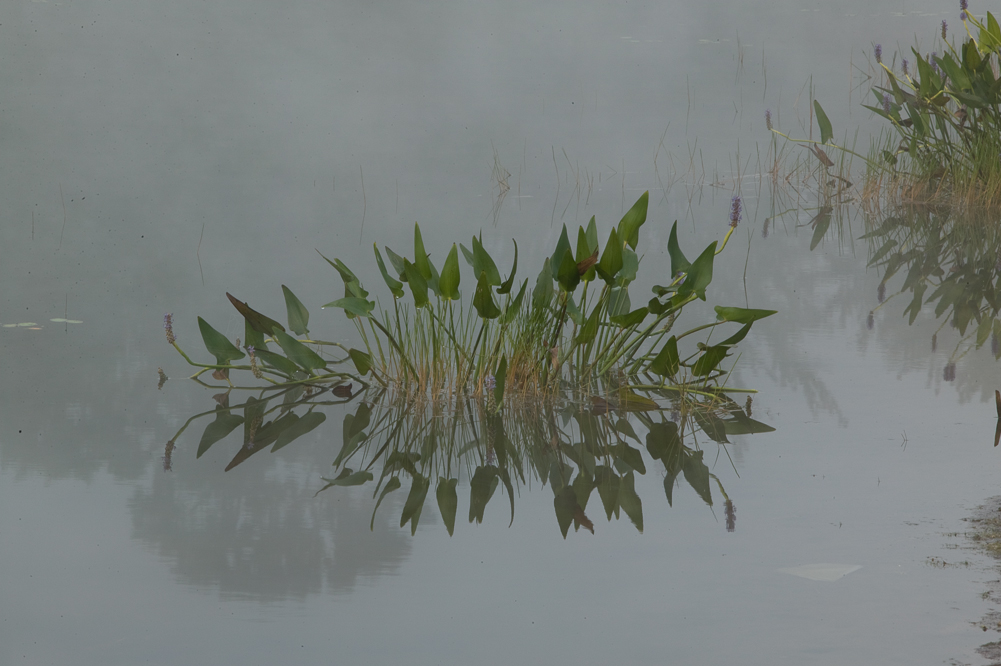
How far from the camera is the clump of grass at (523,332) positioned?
8.85 feet

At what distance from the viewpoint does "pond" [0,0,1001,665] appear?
1.64 m

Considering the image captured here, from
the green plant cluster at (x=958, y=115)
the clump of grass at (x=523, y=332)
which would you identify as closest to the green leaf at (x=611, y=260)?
the clump of grass at (x=523, y=332)

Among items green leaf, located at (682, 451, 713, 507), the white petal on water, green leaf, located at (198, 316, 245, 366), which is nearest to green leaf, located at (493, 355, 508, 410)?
green leaf, located at (682, 451, 713, 507)

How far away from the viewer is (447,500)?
7.12ft

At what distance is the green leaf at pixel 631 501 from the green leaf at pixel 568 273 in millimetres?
587

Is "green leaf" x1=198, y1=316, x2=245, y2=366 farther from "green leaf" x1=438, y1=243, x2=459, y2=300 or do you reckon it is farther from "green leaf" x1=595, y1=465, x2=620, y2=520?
"green leaf" x1=595, y1=465, x2=620, y2=520

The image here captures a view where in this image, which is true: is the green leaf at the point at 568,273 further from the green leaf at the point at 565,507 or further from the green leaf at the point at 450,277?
the green leaf at the point at 565,507

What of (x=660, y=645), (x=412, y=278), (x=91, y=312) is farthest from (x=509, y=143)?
(x=660, y=645)

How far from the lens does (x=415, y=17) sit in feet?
47.8

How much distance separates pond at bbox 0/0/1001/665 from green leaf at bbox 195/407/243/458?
0.06 feet

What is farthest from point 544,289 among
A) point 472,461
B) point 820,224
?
point 820,224

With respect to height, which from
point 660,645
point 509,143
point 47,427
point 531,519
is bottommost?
point 660,645

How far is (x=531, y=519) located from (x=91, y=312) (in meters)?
2.45

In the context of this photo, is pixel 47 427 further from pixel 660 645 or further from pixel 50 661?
pixel 660 645
